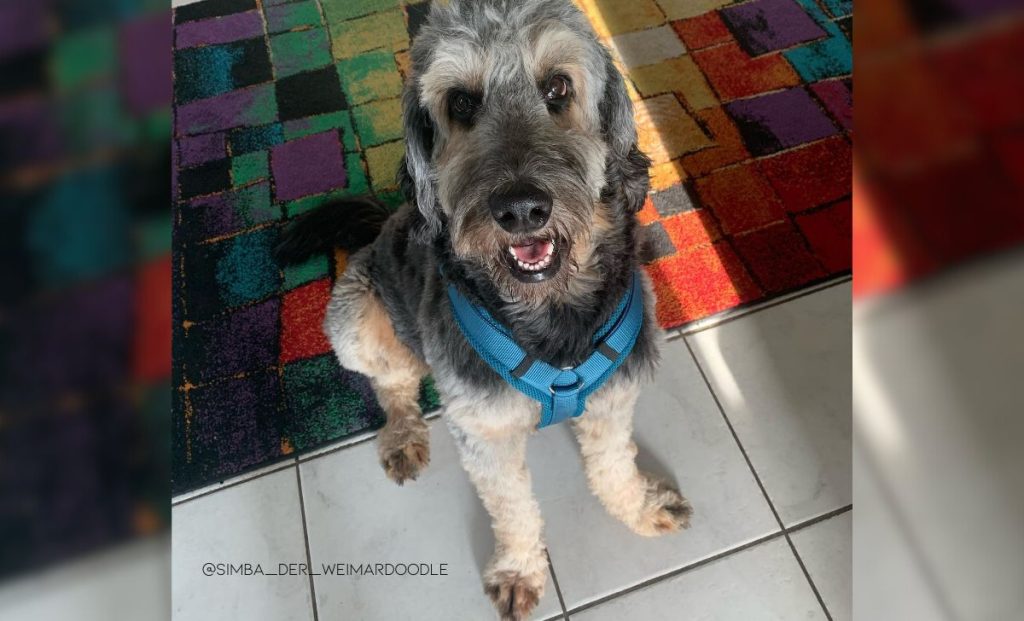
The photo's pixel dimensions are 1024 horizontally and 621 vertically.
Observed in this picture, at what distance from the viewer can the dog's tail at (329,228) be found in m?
3.03

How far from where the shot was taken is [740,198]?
3.43 m

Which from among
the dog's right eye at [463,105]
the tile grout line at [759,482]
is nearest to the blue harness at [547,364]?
the dog's right eye at [463,105]

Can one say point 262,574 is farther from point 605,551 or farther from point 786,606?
point 786,606

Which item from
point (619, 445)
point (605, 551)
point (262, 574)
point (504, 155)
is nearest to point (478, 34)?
point (504, 155)

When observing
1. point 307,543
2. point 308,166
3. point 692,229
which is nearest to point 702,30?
point 692,229

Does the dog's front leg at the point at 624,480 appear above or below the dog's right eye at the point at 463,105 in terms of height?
Answer: below

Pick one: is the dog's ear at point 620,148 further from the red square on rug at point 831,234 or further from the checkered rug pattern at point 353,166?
the red square on rug at point 831,234

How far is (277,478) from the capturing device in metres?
2.87

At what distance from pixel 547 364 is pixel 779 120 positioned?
2344mm

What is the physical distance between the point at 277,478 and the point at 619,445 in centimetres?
134

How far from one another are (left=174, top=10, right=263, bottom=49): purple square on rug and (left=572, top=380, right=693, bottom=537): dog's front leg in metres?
3.34
